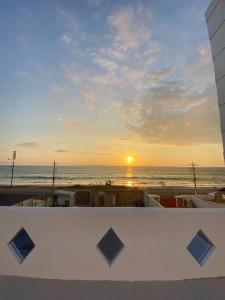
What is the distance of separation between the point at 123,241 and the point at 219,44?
3.12 m

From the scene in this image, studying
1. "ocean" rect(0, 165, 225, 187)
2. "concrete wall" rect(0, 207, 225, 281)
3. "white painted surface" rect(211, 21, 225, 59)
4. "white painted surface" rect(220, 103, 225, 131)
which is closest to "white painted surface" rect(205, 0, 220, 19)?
"white painted surface" rect(211, 21, 225, 59)

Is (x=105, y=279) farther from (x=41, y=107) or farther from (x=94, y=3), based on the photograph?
(x=41, y=107)

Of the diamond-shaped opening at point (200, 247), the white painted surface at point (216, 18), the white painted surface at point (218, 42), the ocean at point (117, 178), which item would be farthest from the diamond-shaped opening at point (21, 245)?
the ocean at point (117, 178)

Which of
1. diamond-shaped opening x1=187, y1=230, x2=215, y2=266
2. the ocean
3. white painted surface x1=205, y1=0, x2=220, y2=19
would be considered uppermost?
white painted surface x1=205, y1=0, x2=220, y2=19

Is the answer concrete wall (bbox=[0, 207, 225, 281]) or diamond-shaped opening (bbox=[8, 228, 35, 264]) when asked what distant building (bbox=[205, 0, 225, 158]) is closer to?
concrete wall (bbox=[0, 207, 225, 281])

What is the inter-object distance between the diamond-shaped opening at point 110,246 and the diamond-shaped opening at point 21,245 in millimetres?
681

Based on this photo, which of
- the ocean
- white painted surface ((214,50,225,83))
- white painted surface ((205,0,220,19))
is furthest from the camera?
the ocean

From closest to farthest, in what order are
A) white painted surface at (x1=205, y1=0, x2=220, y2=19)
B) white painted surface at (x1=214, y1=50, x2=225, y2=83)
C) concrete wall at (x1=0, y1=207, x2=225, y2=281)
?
concrete wall at (x1=0, y1=207, x2=225, y2=281)
white painted surface at (x1=214, y1=50, x2=225, y2=83)
white painted surface at (x1=205, y1=0, x2=220, y2=19)

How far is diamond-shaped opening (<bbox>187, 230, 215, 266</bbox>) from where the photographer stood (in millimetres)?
2271

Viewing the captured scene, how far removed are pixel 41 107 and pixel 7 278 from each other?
8.50 metres

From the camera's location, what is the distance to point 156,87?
9.67 m

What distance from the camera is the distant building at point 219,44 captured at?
132 inches

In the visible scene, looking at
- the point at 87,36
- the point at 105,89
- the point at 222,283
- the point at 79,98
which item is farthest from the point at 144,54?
the point at 222,283

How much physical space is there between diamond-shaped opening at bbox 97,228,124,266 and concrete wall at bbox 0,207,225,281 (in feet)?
0.14
